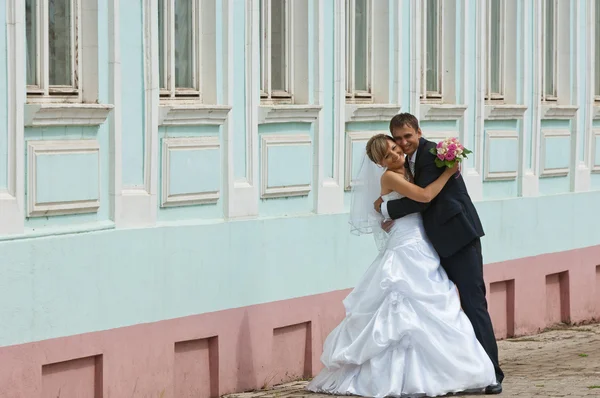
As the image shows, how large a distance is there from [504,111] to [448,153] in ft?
18.6

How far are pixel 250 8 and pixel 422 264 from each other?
8.39 feet

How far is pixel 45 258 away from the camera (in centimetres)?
1091

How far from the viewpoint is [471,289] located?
12.6 meters

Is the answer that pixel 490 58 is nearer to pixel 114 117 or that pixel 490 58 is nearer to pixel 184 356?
pixel 184 356

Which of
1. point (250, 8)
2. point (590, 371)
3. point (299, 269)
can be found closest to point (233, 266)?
point (299, 269)

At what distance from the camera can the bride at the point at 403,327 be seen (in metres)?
12.3

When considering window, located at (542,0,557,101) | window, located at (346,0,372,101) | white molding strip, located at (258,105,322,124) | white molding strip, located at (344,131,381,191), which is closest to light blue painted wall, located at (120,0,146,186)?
white molding strip, located at (258,105,322,124)

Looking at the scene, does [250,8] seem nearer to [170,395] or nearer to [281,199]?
[281,199]

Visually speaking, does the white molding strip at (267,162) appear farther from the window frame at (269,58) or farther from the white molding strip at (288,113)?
the window frame at (269,58)

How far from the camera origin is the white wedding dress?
12.3 m

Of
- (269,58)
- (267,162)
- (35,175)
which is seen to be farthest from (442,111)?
(35,175)

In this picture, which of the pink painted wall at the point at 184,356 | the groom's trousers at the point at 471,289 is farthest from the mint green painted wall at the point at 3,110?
the groom's trousers at the point at 471,289

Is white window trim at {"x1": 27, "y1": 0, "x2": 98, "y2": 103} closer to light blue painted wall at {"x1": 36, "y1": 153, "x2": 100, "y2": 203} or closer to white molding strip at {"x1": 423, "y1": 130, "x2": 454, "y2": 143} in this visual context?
light blue painted wall at {"x1": 36, "y1": 153, "x2": 100, "y2": 203}

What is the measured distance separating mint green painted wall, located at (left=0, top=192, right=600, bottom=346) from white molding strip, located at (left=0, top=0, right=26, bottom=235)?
207 millimetres
